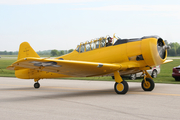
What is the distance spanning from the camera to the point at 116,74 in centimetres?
1104

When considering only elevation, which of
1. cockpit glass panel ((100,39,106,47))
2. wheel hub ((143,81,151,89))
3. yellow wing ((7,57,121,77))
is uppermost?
cockpit glass panel ((100,39,106,47))

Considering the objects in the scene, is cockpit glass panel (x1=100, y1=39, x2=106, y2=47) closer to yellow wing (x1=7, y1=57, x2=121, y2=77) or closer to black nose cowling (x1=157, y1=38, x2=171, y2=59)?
yellow wing (x1=7, y1=57, x2=121, y2=77)

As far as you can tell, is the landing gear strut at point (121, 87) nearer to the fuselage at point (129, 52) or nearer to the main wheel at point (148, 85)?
the fuselage at point (129, 52)

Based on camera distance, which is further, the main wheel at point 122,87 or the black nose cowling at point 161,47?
the black nose cowling at point 161,47

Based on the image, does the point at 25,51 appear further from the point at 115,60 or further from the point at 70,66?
the point at 115,60

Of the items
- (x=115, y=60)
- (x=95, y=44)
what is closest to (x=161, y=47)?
(x=115, y=60)

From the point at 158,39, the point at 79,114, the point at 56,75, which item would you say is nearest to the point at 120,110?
the point at 79,114

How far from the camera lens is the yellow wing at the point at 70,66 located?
31.2ft

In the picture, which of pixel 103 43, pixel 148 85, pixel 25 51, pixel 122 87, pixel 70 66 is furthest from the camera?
pixel 25 51

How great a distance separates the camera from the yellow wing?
951 centimetres

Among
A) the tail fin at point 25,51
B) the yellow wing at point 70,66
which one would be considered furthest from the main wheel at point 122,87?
the tail fin at point 25,51

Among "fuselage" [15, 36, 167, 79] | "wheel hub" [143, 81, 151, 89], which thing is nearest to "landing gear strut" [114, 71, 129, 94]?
"fuselage" [15, 36, 167, 79]

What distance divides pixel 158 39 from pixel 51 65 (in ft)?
16.4

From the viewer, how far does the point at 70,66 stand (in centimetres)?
1035
